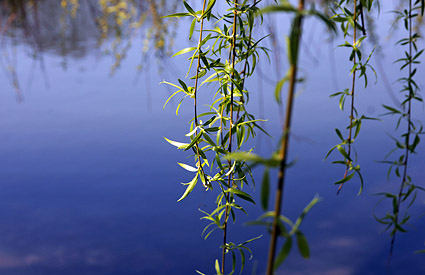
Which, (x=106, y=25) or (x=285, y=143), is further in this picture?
(x=106, y=25)

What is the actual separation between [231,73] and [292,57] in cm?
41

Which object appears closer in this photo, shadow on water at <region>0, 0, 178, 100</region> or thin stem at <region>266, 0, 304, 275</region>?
thin stem at <region>266, 0, 304, 275</region>

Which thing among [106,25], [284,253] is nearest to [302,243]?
[284,253]

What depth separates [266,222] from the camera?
0.34 metres

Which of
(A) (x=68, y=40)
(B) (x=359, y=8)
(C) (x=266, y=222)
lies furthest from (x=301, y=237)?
(A) (x=68, y=40)

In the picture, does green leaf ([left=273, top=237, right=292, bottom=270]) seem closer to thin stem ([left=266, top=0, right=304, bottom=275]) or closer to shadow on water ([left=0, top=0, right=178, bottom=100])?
thin stem ([left=266, top=0, right=304, bottom=275])

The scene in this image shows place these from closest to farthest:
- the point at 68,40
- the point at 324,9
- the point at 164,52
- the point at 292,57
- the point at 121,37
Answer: the point at 292,57, the point at 324,9, the point at 164,52, the point at 121,37, the point at 68,40

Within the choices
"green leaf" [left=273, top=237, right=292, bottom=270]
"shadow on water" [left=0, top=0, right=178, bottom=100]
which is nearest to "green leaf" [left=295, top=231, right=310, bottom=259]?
"green leaf" [left=273, top=237, right=292, bottom=270]

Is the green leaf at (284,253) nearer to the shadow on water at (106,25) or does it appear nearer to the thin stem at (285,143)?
the thin stem at (285,143)

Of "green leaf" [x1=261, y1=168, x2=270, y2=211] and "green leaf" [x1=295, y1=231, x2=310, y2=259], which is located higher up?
"green leaf" [x1=261, y1=168, x2=270, y2=211]

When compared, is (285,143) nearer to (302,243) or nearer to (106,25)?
(302,243)

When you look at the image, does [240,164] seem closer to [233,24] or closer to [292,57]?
[233,24]

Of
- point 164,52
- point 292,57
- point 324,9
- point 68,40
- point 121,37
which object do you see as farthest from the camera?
point 68,40

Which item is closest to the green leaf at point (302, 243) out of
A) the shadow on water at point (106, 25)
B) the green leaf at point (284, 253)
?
the green leaf at point (284, 253)
